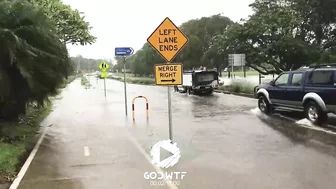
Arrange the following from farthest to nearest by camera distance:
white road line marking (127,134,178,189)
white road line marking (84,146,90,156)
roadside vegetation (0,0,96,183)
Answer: roadside vegetation (0,0,96,183) < white road line marking (84,146,90,156) < white road line marking (127,134,178,189)

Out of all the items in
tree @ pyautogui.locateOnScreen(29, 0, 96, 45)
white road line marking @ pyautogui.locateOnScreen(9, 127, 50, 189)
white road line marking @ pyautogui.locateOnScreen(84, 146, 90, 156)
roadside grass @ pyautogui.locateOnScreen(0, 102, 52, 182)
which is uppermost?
tree @ pyautogui.locateOnScreen(29, 0, 96, 45)

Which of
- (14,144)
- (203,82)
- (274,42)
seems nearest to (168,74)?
(14,144)

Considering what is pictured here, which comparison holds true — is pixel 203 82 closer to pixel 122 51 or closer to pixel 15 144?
pixel 122 51

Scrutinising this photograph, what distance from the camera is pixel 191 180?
6785 mm

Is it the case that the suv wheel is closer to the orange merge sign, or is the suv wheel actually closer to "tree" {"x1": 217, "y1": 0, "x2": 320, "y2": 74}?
the orange merge sign

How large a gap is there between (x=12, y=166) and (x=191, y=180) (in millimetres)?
3615

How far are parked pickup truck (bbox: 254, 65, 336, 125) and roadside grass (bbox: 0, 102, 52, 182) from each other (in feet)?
28.1

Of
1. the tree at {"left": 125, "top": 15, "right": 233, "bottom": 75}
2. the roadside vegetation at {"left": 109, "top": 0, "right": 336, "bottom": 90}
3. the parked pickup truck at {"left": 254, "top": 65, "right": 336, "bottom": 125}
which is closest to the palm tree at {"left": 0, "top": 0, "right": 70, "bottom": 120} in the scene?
the parked pickup truck at {"left": 254, "top": 65, "right": 336, "bottom": 125}

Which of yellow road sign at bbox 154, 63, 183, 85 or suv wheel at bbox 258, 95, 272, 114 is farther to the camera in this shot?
suv wheel at bbox 258, 95, 272, 114

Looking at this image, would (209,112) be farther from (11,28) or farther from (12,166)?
(12,166)

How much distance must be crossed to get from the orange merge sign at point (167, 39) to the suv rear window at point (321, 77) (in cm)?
586

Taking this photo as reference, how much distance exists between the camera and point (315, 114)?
12.6m

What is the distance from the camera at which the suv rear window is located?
12094 millimetres

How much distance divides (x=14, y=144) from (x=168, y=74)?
14.7 feet
